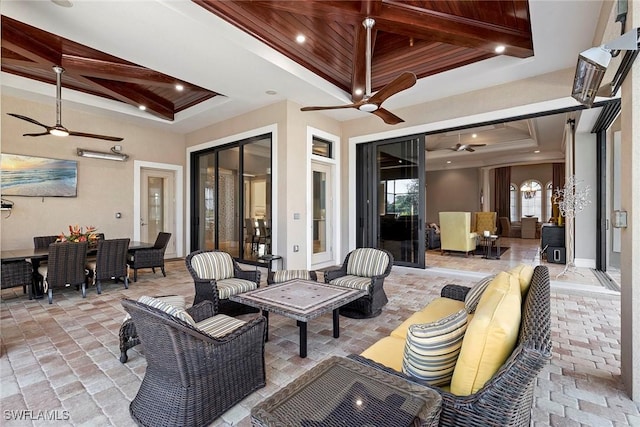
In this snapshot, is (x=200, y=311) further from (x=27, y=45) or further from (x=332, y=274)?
(x=27, y=45)

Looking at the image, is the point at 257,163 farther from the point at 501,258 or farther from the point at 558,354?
the point at 501,258

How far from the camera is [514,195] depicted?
14.1 meters

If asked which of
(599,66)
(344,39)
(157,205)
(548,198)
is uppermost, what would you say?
(344,39)

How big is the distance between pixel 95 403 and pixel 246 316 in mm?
1808

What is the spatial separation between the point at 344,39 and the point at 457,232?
5.84 m

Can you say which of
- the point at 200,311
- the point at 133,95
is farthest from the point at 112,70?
the point at 200,311

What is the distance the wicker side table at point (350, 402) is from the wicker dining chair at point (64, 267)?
4.53m

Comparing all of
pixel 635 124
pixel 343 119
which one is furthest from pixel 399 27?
pixel 343 119

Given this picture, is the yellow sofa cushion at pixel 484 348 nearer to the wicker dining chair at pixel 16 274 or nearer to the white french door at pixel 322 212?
the white french door at pixel 322 212

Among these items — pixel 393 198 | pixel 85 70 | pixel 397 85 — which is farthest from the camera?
pixel 393 198

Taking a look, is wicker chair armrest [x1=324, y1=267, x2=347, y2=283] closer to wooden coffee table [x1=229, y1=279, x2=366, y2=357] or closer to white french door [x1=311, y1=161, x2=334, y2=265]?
wooden coffee table [x1=229, y1=279, x2=366, y2=357]

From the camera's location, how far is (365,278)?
382cm

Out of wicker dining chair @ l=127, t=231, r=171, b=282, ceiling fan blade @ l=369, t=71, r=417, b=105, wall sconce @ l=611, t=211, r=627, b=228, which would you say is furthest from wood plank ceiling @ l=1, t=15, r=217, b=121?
wall sconce @ l=611, t=211, r=627, b=228

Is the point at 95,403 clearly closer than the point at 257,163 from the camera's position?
Yes
